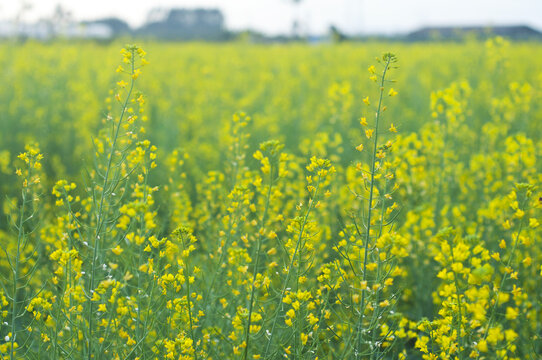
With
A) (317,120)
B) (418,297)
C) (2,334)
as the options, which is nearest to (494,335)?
(418,297)

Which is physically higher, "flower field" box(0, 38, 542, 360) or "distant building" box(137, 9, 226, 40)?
"distant building" box(137, 9, 226, 40)

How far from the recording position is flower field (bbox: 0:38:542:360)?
192 cm

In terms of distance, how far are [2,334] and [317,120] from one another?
4751 millimetres

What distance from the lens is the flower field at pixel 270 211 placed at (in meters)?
1.92

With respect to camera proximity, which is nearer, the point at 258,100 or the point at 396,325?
the point at 396,325

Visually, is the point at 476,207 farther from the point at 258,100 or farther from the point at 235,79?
the point at 235,79

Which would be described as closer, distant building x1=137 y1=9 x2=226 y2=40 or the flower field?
the flower field

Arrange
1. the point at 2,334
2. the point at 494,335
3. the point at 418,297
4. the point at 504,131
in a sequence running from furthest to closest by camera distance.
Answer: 1. the point at 504,131
2. the point at 418,297
3. the point at 2,334
4. the point at 494,335

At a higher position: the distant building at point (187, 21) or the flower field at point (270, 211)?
the distant building at point (187, 21)

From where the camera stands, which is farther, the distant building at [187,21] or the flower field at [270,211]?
the distant building at [187,21]

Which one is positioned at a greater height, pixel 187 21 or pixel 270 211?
pixel 187 21

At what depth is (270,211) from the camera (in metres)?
2.73

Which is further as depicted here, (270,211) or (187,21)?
(187,21)

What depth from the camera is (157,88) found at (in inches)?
333
